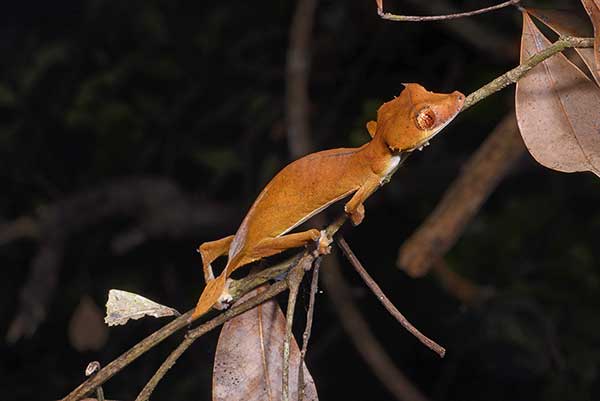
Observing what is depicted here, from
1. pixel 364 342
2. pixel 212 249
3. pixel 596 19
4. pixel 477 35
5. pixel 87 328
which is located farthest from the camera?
pixel 477 35

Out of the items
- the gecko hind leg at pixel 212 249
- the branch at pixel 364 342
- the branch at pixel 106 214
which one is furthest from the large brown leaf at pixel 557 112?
the branch at pixel 106 214

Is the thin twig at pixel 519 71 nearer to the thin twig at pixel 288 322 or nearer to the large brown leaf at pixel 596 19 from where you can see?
the large brown leaf at pixel 596 19

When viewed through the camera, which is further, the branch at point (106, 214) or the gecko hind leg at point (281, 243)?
the branch at point (106, 214)

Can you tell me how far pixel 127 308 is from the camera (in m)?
1.02

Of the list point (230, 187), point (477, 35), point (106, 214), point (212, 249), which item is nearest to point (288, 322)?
point (212, 249)

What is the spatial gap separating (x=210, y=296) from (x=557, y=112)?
43 cm

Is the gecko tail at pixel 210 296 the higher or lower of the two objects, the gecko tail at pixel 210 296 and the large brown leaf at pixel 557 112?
the higher

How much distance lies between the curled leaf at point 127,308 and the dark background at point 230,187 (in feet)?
4.61

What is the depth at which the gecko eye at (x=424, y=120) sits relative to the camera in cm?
87

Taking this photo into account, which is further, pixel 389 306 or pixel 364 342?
pixel 364 342

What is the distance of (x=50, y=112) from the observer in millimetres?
3193

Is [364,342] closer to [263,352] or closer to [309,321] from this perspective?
[263,352]

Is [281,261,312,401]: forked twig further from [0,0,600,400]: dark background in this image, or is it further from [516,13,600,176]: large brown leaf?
[0,0,600,400]: dark background

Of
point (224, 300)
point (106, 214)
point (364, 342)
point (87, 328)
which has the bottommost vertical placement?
point (224, 300)
